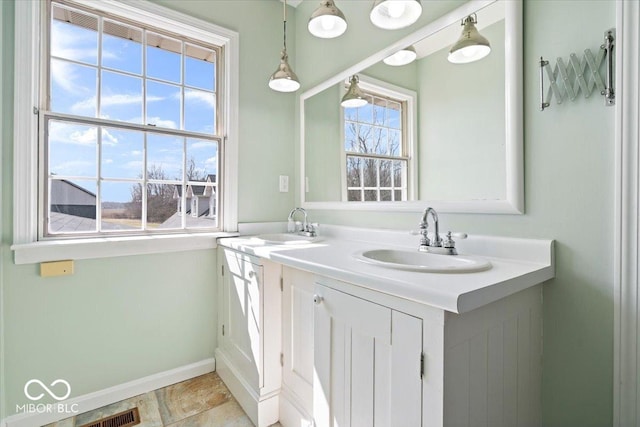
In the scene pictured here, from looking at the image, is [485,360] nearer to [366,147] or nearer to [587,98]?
[587,98]

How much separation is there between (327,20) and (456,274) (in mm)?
1325

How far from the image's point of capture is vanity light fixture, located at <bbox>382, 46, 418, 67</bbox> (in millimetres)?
1510

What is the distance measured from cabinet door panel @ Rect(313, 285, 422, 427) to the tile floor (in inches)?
25.7

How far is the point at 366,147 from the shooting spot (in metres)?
1.78

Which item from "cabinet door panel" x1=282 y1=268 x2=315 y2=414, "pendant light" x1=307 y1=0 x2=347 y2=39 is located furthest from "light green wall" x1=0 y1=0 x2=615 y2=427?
"cabinet door panel" x1=282 y1=268 x2=315 y2=414

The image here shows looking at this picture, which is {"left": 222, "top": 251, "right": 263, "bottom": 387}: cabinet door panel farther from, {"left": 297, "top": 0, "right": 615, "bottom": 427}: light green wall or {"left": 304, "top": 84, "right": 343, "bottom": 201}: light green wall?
{"left": 297, "top": 0, "right": 615, "bottom": 427}: light green wall

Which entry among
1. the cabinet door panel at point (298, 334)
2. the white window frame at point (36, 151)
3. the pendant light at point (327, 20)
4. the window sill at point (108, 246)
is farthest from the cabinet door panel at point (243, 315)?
the pendant light at point (327, 20)

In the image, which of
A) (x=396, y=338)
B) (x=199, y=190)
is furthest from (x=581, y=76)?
(x=199, y=190)

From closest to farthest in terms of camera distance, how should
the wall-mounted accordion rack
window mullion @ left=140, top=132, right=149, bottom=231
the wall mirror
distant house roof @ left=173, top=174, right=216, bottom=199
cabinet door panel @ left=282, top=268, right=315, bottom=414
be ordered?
the wall-mounted accordion rack, the wall mirror, cabinet door panel @ left=282, top=268, right=315, bottom=414, window mullion @ left=140, top=132, right=149, bottom=231, distant house roof @ left=173, top=174, right=216, bottom=199

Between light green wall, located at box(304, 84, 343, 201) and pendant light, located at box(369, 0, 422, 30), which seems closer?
pendant light, located at box(369, 0, 422, 30)

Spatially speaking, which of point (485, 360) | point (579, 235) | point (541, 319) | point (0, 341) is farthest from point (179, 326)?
point (579, 235)

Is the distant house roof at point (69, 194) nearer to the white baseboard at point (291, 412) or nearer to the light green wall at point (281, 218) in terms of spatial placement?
the light green wall at point (281, 218)

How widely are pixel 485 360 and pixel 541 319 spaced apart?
0.39 m

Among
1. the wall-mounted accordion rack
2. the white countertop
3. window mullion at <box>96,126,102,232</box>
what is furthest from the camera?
window mullion at <box>96,126,102,232</box>
